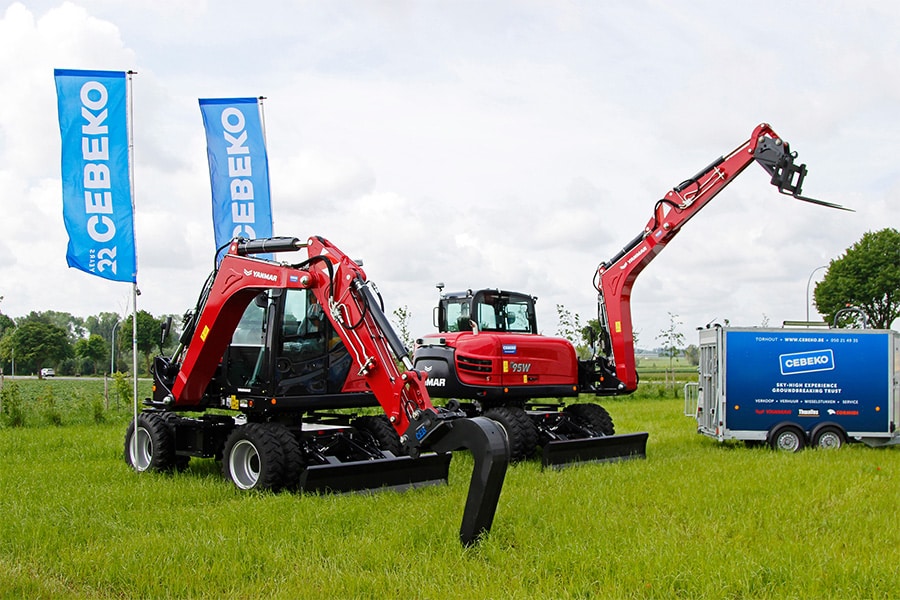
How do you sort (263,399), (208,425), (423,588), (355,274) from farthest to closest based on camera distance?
(208,425), (263,399), (355,274), (423,588)

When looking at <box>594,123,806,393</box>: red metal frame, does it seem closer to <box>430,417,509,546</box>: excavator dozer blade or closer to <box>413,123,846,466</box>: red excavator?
<box>413,123,846,466</box>: red excavator

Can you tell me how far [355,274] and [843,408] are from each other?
964 cm

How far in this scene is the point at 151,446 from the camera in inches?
468

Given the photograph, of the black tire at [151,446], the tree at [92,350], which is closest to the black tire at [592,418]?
the black tire at [151,446]

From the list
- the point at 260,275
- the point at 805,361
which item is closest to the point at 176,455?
the point at 260,275

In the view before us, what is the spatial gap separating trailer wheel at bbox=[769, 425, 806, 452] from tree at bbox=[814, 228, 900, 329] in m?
44.0

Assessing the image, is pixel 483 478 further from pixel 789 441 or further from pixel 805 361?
pixel 805 361

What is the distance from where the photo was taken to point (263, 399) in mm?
10594

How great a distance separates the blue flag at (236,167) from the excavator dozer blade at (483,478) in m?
10.1

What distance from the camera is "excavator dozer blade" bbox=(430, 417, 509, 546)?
7457 millimetres

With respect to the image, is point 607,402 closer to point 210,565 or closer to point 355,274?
point 355,274

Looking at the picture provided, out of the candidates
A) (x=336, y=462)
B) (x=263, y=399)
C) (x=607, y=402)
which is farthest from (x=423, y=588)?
(x=607, y=402)

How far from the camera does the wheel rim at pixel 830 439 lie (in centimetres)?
1485

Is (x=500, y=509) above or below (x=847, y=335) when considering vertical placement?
below
